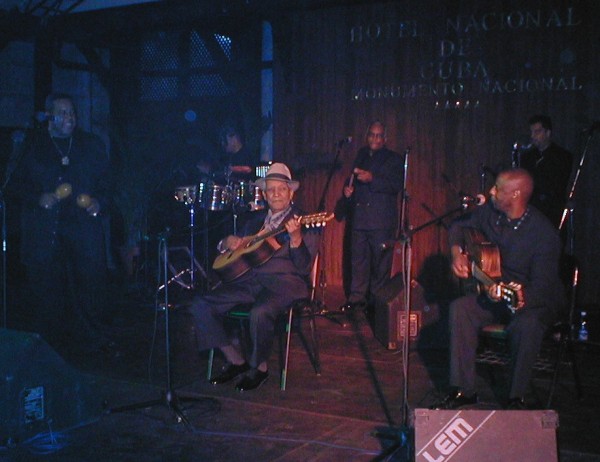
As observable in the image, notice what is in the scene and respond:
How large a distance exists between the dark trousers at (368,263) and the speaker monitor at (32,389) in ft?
14.1

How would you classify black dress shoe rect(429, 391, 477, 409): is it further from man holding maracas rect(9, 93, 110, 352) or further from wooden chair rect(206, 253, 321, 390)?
man holding maracas rect(9, 93, 110, 352)

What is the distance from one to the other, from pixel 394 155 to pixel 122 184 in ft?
18.0

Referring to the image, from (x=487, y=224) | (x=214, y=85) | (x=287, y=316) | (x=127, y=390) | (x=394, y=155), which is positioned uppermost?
(x=214, y=85)

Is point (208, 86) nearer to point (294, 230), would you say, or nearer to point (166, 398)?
point (294, 230)

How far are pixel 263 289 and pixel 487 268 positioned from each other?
67.1 inches

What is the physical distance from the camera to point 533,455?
3.57 m

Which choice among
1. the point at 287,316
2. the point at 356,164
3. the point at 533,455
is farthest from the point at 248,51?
the point at 533,455

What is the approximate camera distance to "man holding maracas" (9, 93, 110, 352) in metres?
6.43

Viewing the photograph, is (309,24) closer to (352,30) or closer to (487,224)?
(352,30)

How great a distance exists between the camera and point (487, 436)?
3605 mm

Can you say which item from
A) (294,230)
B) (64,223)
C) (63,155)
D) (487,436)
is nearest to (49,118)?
(63,155)

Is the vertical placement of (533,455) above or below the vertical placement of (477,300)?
below

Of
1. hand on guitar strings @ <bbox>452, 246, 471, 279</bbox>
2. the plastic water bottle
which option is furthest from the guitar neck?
the plastic water bottle

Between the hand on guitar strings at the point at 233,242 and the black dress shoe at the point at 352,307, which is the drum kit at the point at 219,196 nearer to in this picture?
the black dress shoe at the point at 352,307
